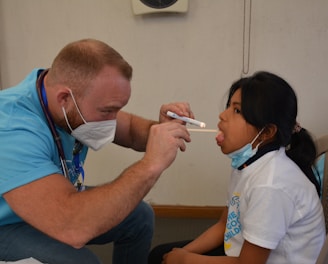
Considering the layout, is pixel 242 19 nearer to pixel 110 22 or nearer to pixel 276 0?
pixel 276 0

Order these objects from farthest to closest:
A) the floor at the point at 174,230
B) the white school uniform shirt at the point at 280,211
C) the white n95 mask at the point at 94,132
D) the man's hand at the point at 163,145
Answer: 1. the floor at the point at 174,230
2. the white n95 mask at the point at 94,132
3. the man's hand at the point at 163,145
4. the white school uniform shirt at the point at 280,211

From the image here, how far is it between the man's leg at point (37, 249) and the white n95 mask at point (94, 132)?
0.37 m

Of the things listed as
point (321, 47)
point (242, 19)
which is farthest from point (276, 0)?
point (321, 47)

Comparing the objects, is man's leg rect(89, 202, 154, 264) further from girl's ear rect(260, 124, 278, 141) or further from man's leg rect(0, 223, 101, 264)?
girl's ear rect(260, 124, 278, 141)

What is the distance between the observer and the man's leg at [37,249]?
0.99 metres

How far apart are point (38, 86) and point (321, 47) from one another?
168 cm

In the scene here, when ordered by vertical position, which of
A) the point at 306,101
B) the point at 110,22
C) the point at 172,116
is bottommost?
the point at 306,101

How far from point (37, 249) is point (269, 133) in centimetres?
81

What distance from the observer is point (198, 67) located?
6.84ft

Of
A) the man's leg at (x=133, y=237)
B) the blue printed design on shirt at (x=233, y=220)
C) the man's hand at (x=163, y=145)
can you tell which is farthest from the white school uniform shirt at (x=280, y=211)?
the man's leg at (x=133, y=237)

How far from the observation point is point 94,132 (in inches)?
48.2

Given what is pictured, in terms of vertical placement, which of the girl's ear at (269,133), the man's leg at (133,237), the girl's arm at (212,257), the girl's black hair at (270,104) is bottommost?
the man's leg at (133,237)

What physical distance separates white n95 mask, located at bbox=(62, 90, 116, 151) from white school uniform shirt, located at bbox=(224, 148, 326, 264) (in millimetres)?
537

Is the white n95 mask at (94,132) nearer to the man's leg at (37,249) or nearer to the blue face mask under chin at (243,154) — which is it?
the man's leg at (37,249)
